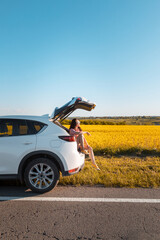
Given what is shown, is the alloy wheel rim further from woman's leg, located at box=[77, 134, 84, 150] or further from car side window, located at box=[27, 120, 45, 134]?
woman's leg, located at box=[77, 134, 84, 150]

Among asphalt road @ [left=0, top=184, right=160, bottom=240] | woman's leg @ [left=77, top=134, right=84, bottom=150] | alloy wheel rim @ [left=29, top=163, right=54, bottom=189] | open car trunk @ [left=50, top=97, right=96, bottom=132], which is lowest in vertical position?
asphalt road @ [left=0, top=184, right=160, bottom=240]

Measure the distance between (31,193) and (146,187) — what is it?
266 cm

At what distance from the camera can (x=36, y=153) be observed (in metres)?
4.45

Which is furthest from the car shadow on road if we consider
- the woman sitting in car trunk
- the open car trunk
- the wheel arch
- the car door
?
the woman sitting in car trunk

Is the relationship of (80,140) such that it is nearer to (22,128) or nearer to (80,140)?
(80,140)

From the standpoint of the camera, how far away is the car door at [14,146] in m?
4.42

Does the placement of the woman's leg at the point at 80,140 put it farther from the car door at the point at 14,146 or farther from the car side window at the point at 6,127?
the car side window at the point at 6,127

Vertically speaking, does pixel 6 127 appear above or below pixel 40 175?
above

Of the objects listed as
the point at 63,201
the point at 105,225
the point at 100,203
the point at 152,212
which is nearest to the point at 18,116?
the point at 63,201

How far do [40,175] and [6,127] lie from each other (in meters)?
1.30

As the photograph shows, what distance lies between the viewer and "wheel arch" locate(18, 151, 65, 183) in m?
4.43

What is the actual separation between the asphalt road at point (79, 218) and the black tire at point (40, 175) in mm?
159

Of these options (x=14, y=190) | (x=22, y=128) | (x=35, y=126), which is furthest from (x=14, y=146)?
(x=14, y=190)

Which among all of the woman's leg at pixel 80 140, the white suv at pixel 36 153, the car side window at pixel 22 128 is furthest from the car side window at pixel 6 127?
the woman's leg at pixel 80 140
